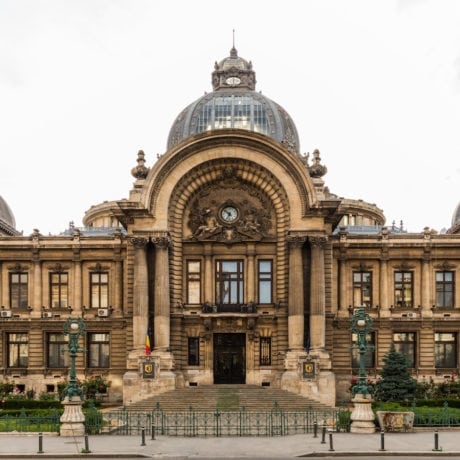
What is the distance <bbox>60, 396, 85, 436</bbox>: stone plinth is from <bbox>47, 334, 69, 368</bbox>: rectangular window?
22.3 meters

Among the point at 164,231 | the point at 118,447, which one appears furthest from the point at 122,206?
the point at 118,447

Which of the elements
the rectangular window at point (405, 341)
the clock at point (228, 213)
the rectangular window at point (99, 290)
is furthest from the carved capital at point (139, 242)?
the rectangular window at point (405, 341)

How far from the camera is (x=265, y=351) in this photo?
52781 mm

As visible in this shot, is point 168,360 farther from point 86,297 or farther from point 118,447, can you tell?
point 118,447

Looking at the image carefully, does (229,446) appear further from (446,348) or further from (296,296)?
(446,348)

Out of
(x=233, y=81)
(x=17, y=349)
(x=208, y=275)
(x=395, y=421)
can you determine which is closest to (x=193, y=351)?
(x=208, y=275)

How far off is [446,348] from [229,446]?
99.2ft

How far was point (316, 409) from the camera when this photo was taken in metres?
44.9

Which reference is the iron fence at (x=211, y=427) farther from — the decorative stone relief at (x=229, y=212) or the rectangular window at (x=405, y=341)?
the rectangular window at (x=405, y=341)

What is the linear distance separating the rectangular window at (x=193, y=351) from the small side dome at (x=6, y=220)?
951 inches

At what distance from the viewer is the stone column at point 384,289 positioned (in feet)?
181

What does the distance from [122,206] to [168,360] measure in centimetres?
1041

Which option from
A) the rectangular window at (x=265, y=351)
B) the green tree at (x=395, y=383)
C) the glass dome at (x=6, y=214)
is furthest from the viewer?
the glass dome at (x=6, y=214)

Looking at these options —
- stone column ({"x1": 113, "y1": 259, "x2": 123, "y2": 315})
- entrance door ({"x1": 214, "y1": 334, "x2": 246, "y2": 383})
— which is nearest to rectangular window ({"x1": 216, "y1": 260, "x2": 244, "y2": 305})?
entrance door ({"x1": 214, "y1": 334, "x2": 246, "y2": 383})
